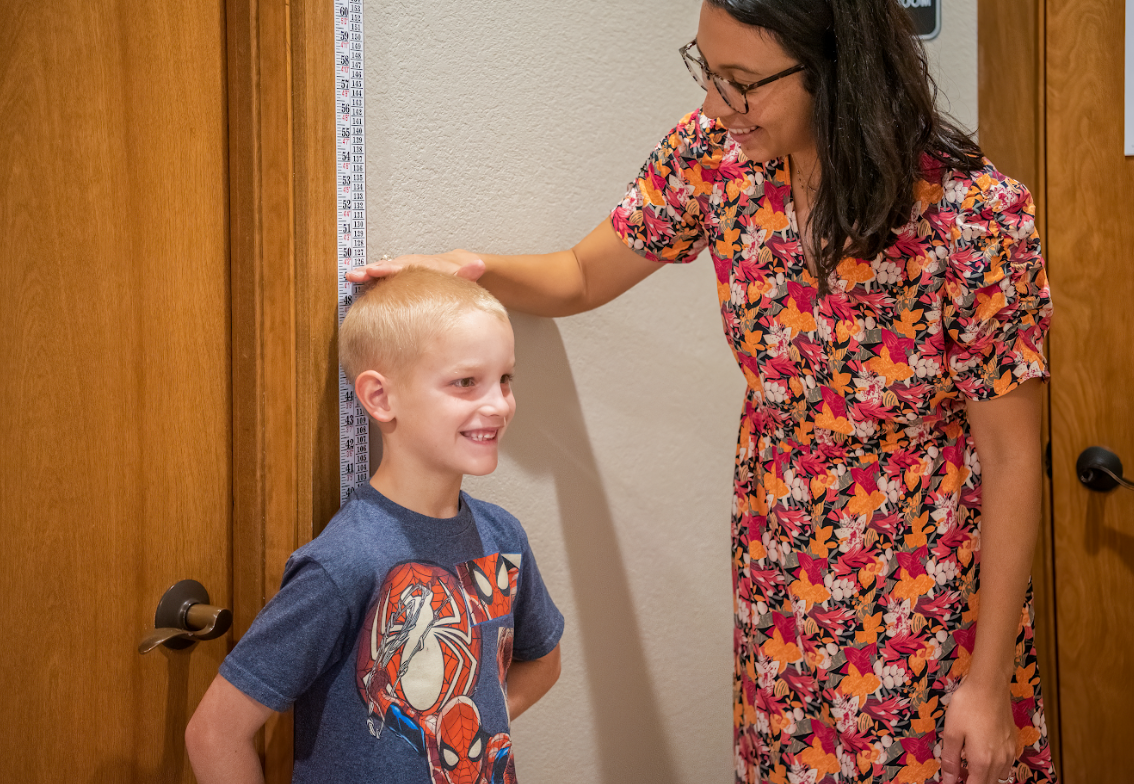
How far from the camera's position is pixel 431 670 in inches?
39.9

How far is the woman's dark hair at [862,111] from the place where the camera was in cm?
102

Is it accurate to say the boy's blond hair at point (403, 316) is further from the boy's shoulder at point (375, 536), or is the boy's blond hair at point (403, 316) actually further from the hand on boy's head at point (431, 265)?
the boy's shoulder at point (375, 536)

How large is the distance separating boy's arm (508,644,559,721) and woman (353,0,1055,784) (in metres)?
0.30

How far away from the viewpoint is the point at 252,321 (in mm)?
1092

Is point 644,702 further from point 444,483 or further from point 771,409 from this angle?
point 444,483

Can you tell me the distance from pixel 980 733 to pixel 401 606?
710 millimetres

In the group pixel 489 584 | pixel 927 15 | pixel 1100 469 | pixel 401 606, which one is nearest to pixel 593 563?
pixel 489 584

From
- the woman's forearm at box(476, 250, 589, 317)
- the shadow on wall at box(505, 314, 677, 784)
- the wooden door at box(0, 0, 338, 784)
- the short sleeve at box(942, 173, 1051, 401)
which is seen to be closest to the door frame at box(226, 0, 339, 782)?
the wooden door at box(0, 0, 338, 784)

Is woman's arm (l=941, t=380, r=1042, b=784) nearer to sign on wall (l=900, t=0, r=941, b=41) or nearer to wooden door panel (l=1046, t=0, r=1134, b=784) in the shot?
wooden door panel (l=1046, t=0, r=1134, b=784)

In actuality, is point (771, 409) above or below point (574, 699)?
above

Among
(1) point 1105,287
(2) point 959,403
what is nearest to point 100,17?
(2) point 959,403

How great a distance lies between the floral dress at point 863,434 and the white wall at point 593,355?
175 mm

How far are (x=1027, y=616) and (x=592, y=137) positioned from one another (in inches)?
36.0

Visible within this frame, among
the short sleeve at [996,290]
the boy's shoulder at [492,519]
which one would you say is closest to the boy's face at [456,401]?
the boy's shoulder at [492,519]
